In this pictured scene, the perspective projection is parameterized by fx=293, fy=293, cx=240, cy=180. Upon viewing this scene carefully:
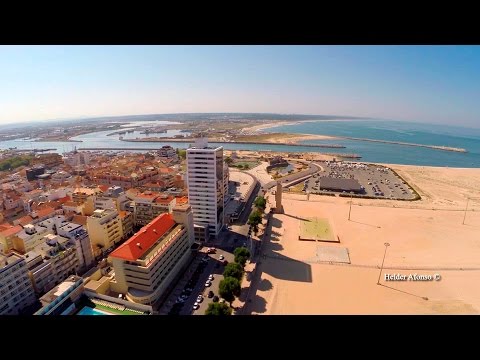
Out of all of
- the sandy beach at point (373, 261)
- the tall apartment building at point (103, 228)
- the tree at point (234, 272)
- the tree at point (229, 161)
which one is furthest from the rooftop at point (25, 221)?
the tree at point (229, 161)

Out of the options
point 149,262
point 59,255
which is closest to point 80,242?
point 59,255

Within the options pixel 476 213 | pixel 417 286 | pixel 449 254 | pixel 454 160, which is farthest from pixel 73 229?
pixel 454 160

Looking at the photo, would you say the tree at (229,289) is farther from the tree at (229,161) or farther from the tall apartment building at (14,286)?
the tree at (229,161)

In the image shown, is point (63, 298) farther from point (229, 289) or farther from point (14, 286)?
point (229, 289)

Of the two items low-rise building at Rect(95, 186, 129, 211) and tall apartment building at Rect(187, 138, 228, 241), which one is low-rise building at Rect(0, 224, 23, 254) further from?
tall apartment building at Rect(187, 138, 228, 241)
